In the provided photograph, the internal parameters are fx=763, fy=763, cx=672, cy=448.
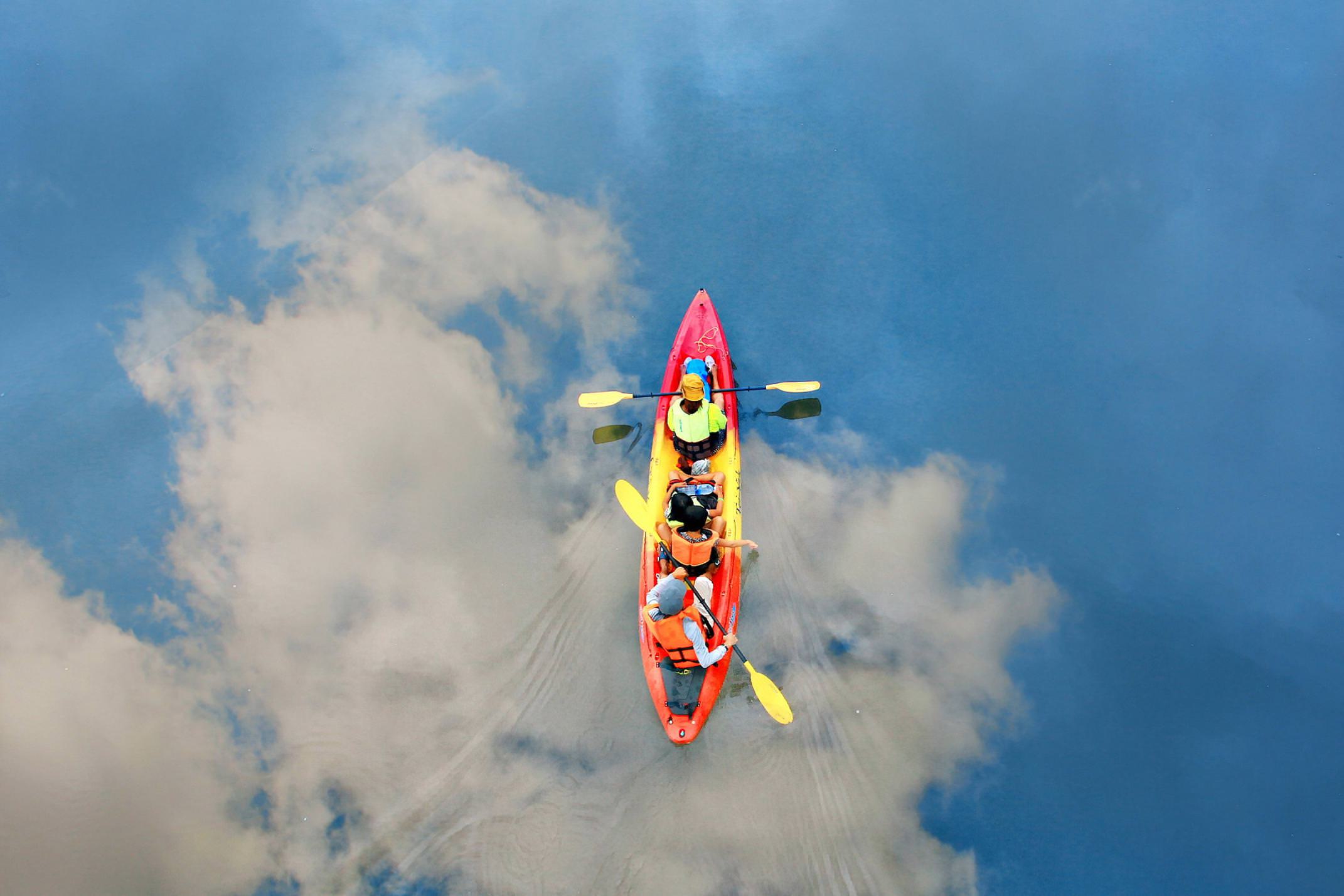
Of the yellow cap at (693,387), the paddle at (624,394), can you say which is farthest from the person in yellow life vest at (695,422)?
the paddle at (624,394)

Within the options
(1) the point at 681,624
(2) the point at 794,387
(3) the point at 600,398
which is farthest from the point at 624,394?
(1) the point at 681,624

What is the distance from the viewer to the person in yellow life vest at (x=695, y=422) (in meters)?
6.71

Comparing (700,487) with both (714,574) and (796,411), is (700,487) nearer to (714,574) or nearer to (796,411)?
(714,574)

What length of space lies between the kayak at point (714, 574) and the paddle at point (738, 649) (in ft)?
0.41

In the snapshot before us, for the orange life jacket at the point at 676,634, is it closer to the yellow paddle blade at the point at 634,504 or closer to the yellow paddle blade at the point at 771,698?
the yellow paddle blade at the point at 771,698

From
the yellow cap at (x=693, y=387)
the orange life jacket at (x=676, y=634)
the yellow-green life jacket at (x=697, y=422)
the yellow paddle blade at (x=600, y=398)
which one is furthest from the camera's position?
the yellow paddle blade at (x=600, y=398)

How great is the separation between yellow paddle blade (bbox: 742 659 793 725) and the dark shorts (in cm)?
188

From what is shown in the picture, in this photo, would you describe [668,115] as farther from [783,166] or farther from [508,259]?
[508,259]

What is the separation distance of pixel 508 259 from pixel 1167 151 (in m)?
7.84

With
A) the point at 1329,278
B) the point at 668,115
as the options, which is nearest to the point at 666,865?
the point at 668,115

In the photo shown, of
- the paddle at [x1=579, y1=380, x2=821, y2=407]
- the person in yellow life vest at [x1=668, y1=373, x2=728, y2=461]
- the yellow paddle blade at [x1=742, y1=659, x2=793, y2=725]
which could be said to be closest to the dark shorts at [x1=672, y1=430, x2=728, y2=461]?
the person in yellow life vest at [x1=668, y1=373, x2=728, y2=461]

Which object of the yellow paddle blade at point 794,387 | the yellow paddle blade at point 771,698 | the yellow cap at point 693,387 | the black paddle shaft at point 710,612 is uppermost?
the yellow paddle blade at point 794,387

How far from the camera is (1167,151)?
9.02m

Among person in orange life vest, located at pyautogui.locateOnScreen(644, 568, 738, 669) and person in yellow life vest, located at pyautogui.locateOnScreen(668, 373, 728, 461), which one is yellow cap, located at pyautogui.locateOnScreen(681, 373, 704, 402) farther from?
person in orange life vest, located at pyautogui.locateOnScreen(644, 568, 738, 669)
